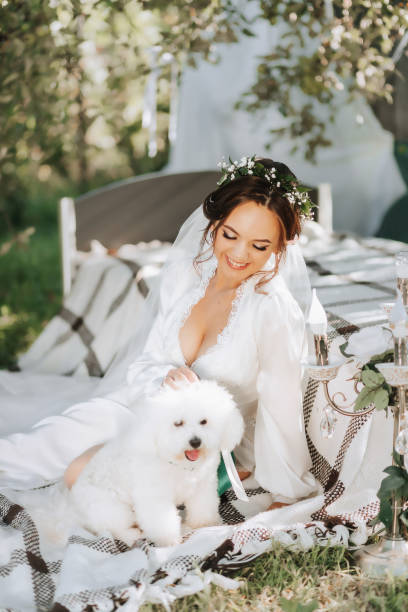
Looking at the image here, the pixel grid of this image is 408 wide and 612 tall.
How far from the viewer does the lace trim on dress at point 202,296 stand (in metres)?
2.35

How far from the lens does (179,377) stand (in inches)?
84.4

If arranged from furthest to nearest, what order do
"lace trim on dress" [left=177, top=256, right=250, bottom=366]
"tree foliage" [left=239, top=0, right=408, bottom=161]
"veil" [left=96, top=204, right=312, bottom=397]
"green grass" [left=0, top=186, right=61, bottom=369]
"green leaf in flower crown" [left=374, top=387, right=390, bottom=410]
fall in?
"green grass" [left=0, top=186, right=61, bottom=369] < "tree foliage" [left=239, top=0, right=408, bottom=161] < "veil" [left=96, top=204, right=312, bottom=397] < "lace trim on dress" [left=177, top=256, right=250, bottom=366] < "green leaf in flower crown" [left=374, top=387, right=390, bottom=410]

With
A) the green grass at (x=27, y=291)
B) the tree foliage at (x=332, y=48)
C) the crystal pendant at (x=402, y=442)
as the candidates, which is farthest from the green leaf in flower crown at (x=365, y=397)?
the green grass at (x=27, y=291)

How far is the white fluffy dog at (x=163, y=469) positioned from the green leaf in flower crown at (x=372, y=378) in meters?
0.42

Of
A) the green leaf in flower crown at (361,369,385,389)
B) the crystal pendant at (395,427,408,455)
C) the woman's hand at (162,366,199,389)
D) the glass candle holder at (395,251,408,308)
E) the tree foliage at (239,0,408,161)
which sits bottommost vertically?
the crystal pendant at (395,427,408,455)

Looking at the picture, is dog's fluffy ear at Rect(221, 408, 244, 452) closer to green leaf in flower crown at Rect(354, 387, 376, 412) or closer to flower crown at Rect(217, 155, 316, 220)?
green leaf in flower crown at Rect(354, 387, 376, 412)

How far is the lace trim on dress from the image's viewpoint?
2350 mm

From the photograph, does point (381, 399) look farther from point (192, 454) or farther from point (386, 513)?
point (192, 454)

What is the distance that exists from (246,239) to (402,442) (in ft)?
2.93

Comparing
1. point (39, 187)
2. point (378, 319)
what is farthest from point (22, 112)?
point (39, 187)

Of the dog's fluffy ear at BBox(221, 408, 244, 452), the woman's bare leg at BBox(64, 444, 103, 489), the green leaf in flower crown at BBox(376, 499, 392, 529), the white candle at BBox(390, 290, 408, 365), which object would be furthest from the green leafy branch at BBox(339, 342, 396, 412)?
the woman's bare leg at BBox(64, 444, 103, 489)

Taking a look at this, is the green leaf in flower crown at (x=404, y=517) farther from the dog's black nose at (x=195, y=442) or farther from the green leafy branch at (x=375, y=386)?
the dog's black nose at (x=195, y=442)

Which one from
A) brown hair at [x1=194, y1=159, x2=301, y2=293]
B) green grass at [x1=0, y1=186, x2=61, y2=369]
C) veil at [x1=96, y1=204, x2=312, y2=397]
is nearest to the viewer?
brown hair at [x1=194, y1=159, x2=301, y2=293]

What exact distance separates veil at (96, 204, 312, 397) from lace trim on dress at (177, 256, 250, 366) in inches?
3.9
